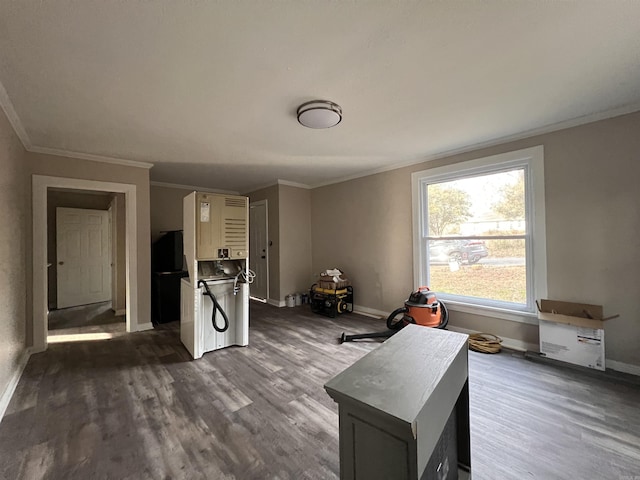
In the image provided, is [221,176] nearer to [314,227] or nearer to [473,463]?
[314,227]

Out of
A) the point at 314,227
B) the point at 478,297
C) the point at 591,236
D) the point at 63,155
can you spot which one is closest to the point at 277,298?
the point at 314,227

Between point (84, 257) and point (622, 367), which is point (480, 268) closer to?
point (622, 367)

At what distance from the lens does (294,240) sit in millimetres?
5387

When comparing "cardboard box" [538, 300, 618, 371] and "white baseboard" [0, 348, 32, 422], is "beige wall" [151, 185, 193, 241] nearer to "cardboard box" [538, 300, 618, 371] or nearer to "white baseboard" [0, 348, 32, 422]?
"white baseboard" [0, 348, 32, 422]

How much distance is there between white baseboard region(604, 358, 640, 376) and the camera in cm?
233

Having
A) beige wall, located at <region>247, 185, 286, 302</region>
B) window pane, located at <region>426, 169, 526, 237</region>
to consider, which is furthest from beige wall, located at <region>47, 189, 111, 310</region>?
window pane, located at <region>426, 169, 526, 237</region>

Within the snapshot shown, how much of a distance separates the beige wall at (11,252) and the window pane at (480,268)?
15.0 ft

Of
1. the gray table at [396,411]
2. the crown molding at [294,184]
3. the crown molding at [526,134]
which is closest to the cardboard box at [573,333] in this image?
the crown molding at [526,134]

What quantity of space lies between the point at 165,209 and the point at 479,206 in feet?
18.2

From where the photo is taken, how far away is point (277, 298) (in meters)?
5.21

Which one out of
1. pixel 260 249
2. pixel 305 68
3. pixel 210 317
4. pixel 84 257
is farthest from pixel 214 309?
pixel 84 257

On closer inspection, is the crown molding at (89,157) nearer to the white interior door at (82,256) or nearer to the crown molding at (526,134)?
the white interior door at (82,256)

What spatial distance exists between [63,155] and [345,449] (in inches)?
178

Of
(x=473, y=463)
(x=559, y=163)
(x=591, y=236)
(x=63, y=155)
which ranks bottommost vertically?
(x=473, y=463)
